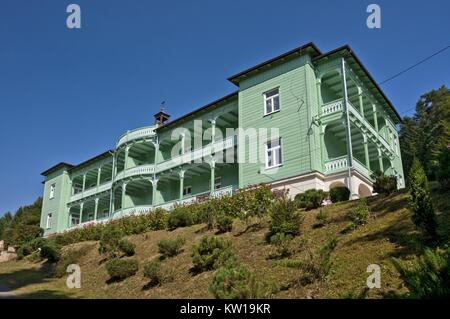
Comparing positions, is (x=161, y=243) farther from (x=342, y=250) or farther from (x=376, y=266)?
(x=376, y=266)

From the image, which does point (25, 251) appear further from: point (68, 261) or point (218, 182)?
point (218, 182)

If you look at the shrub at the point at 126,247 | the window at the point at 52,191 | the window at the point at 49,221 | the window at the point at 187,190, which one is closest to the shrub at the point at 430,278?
the shrub at the point at 126,247

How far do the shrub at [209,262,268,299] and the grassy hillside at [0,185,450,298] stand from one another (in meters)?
1.07

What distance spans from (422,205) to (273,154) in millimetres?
14773

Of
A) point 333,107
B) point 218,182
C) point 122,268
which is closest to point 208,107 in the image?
point 218,182

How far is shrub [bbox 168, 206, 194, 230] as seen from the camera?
2022 cm

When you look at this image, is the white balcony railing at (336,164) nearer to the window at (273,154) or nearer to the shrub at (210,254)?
the window at (273,154)

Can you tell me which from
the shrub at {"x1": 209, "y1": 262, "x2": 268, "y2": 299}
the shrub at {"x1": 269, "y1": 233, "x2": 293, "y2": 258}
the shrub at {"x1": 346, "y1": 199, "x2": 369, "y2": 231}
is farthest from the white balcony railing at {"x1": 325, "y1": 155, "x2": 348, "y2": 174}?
the shrub at {"x1": 209, "y1": 262, "x2": 268, "y2": 299}

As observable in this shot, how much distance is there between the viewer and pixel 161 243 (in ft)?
48.5

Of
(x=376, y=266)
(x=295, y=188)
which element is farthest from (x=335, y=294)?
(x=295, y=188)

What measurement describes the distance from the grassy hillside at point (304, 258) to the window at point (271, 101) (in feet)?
34.9

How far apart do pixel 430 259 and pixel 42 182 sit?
48.8 m

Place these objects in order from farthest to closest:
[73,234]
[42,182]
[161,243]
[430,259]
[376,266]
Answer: [42,182]
[73,234]
[161,243]
[376,266]
[430,259]

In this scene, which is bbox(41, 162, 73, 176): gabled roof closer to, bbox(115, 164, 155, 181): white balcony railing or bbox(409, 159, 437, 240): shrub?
bbox(115, 164, 155, 181): white balcony railing
